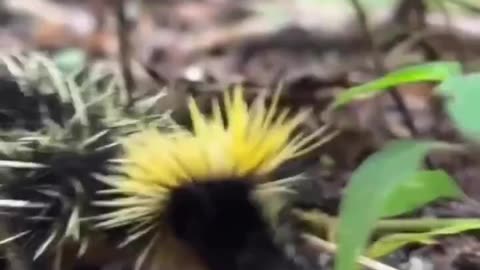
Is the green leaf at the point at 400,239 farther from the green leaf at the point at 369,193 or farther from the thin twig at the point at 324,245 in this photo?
the green leaf at the point at 369,193

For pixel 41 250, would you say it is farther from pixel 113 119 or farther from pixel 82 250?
pixel 113 119

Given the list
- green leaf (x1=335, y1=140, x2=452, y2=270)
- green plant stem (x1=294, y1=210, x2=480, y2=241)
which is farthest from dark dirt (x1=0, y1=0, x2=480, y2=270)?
green leaf (x1=335, y1=140, x2=452, y2=270)

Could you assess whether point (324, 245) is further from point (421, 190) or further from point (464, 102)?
point (464, 102)

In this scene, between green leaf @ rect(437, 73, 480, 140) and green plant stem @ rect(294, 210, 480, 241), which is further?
green plant stem @ rect(294, 210, 480, 241)

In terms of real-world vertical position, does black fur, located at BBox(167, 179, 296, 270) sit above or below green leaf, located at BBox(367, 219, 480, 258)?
above

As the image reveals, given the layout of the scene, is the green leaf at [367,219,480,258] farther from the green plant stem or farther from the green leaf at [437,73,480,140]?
the green leaf at [437,73,480,140]

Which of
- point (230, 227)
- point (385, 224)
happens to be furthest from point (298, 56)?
point (230, 227)

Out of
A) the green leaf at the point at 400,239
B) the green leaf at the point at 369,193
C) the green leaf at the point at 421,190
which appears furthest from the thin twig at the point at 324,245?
the green leaf at the point at 369,193
